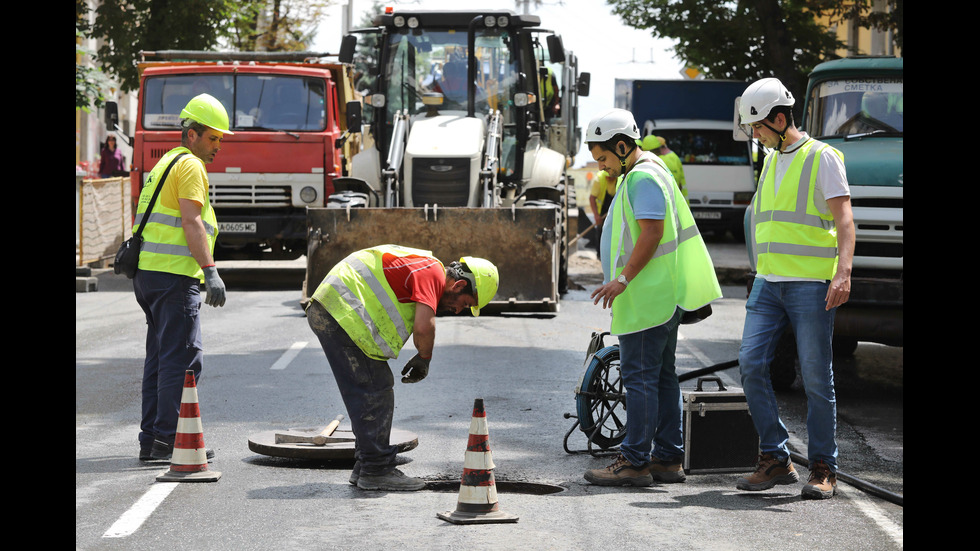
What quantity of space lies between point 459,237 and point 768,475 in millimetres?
7308

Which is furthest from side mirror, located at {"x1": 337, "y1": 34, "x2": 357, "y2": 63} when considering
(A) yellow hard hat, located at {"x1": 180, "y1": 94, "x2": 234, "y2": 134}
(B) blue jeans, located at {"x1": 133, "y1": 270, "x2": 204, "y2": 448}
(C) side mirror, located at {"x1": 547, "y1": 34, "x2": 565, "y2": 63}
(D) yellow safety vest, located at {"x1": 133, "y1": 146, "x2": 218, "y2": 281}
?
(B) blue jeans, located at {"x1": 133, "y1": 270, "x2": 204, "y2": 448}

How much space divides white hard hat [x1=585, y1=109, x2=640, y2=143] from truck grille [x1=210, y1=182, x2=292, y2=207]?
10.9 meters

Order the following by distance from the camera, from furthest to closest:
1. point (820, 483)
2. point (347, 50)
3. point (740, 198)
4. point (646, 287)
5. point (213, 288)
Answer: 1. point (740, 198)
2. point (347, 50)
3. point (213, 288)
4. point (646, 287)
5. point (820, 483)

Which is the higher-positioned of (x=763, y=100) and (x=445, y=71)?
(x=445, y=71)

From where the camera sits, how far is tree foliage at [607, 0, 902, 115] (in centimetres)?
2388

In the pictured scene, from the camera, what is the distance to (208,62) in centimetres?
1855

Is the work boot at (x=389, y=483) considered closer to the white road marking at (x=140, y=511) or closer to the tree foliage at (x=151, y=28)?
the white road marking at (x=140, y=511)

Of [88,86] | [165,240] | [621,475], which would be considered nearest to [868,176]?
[621,475]

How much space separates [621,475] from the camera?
21.1ft

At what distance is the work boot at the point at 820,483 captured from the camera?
6176 millimetres

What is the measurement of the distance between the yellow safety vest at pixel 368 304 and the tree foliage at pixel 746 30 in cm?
1853

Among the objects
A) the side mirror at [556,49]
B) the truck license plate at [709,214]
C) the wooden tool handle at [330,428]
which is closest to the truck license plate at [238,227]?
the side mirror at [556,49]

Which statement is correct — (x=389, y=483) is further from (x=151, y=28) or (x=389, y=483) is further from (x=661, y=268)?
(x=151, y=28)
